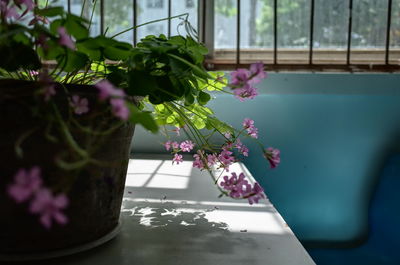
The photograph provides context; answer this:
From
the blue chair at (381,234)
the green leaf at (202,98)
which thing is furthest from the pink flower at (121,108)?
the blue chair at (381,234)

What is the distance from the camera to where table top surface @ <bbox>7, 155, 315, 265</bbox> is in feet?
1.90

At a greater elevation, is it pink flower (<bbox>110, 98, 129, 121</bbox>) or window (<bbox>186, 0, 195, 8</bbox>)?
window (<bbox>186, 0, 195, 8</bbox>)

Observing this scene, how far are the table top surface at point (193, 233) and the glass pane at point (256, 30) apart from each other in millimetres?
899

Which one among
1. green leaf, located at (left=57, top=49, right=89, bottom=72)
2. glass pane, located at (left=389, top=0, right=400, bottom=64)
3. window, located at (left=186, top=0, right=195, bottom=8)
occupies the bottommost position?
green leaf, located at (left=57, top=49, right=89, bottom=72)

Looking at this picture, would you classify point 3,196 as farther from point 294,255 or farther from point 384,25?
point 384,25

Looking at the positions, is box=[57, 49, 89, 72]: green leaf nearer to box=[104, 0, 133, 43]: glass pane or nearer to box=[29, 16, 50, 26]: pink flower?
box=[29, 16, 50, 26]: pink flower

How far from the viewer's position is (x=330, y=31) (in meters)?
1.78

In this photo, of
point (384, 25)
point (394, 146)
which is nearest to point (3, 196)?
point (394, 146)

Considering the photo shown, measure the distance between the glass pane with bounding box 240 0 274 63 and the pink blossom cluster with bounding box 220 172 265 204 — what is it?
4.27 feet

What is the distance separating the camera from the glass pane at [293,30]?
1.77 m

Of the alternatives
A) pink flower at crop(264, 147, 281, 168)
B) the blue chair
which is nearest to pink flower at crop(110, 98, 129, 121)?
pink flower at crop(264, 147, 281, 168)

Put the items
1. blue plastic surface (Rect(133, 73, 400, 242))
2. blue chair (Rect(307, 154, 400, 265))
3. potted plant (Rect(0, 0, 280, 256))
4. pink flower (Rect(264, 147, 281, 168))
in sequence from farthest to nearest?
1. blue plastic surface (Rect(133, 73, 400, 242))
2. blue chair (Rect(307, 154, 400, 265))
3. pink flower (Rect(264, 147, 281, 168))
4. potted plant (Rect(0, 0, 280, 256))

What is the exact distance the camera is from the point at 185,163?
140cm

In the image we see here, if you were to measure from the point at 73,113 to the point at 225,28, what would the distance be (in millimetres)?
1392
